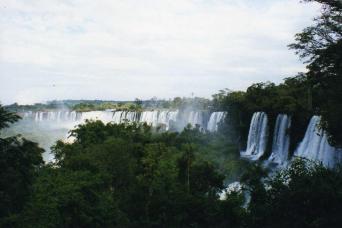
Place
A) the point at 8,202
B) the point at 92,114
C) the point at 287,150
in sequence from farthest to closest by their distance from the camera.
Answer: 1. the point at 92,114
2. the point at 287,150
3. the point at 8,202

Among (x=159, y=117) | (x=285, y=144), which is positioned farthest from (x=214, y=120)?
(x=285, y=144)

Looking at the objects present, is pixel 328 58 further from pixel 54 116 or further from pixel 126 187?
pixel 54 116

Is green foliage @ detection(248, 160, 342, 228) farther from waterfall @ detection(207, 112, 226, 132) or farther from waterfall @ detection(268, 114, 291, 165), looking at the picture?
waterfall @ detection(207, 112, 226, 132)

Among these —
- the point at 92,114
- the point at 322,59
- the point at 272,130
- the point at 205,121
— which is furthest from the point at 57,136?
the point at 322,59

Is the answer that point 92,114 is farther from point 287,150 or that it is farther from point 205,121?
point 287,150

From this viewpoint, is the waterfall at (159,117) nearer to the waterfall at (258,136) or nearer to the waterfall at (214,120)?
the waterfall at (214,120)
